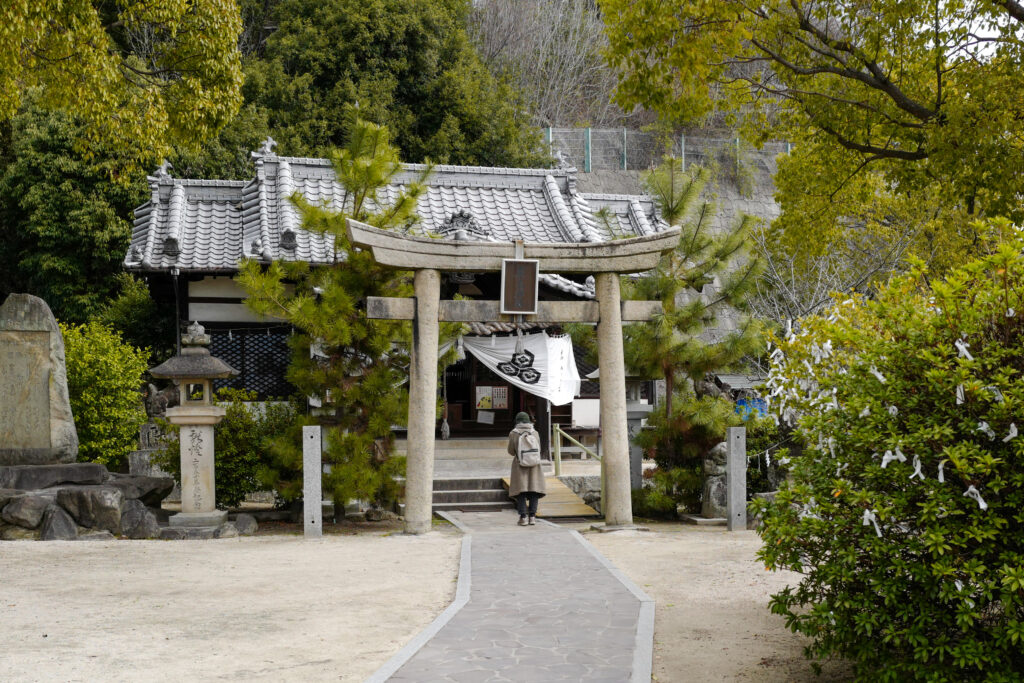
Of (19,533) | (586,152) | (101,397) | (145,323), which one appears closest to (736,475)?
(19,533)

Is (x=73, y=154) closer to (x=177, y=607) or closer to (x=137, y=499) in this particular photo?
(x=137, y=499)

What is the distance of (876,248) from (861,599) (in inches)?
767

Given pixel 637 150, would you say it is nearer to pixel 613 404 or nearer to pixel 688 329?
pixel 688 329

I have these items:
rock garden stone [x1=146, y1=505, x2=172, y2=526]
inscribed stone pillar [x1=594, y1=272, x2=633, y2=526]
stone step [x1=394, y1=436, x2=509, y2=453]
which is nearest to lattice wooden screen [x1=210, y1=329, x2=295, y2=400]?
stone step [x1=394, y1=436, x2=509, y2=453]

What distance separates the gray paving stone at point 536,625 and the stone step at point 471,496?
4.80 m

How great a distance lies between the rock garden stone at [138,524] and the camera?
39.0ft

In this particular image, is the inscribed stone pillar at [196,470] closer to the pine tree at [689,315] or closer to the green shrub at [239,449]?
the green shrub at [239,449]

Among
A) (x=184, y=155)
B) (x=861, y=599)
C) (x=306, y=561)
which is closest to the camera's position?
(x=861, y=599)

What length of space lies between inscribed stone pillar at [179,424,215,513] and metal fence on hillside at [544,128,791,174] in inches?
1115

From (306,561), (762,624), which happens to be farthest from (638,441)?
(762,624)

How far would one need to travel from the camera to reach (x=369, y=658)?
20.9 ft

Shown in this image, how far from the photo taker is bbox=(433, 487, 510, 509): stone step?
15.5 meters

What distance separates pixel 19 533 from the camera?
1155 centimetres

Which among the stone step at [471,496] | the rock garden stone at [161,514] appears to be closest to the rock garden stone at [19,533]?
the rock garden stone at [161,514]
